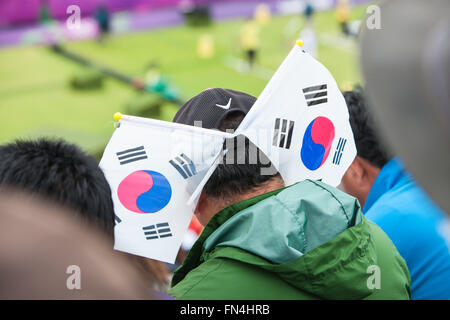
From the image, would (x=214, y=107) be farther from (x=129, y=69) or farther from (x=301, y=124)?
(x=129, y=69)

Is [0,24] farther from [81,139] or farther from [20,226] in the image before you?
[20,226]

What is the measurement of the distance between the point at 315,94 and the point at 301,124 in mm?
151

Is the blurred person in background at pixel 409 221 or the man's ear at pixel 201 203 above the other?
the man's ear at pixel 201 203

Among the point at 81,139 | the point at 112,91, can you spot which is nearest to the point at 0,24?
the point at 112,91

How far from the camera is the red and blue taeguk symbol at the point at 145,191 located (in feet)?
5.82

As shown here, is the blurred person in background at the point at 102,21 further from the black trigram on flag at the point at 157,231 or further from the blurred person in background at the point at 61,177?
the blurred person in background at the point at 61,177

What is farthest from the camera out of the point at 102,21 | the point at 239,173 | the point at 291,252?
the point at 102,21

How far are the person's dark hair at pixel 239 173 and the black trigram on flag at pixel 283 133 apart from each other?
90 millimetres

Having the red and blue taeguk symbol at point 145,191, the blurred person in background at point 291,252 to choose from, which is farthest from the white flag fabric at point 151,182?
the blurred person in background at point 291,252

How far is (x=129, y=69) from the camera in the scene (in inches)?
443

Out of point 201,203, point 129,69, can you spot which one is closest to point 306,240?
point 201,203

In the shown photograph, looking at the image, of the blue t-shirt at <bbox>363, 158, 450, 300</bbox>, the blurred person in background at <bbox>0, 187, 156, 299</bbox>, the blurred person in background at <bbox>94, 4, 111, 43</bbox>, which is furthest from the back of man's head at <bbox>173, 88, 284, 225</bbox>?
the blurred person in background at <bbox>94, 4, 111, 43</bbox>

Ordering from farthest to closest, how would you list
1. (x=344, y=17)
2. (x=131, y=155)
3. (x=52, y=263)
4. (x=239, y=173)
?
(x=344, y=17) < (x=131, y=155) < (x=239, y=173) < (x=52, y=263)

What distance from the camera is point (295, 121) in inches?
72.6
